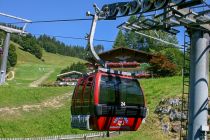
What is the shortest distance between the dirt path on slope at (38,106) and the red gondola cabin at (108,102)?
19121mm

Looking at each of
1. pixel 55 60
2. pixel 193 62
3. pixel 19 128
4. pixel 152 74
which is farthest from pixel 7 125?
pixel 55 60

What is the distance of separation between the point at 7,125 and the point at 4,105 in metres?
5.71

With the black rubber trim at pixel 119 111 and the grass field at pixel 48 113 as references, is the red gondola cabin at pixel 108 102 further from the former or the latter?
the grass field at pixel 48 113

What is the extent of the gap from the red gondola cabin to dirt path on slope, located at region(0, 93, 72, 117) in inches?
753

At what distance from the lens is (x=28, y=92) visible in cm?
4434

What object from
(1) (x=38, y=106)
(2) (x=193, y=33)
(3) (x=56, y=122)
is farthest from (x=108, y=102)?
(1) (x=38, y=106)

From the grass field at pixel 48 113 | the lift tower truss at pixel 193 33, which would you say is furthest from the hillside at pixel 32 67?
the lift tower truss at pixel 193 33

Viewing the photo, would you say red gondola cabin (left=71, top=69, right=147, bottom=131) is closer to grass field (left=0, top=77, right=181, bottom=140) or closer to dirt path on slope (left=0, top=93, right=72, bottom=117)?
grass field (left=0, top=77, right=181, bottom=140)

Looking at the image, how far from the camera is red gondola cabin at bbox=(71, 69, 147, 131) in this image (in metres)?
17.2

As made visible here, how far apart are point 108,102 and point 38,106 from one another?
23159 mm

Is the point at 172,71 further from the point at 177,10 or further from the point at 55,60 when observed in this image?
the point at 55,60

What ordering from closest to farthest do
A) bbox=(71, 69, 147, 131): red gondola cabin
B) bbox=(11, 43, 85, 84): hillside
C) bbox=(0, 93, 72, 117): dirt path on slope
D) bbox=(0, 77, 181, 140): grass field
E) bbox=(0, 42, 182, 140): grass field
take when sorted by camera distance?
bbox=(71, 69, 147, 131): red gondola cabin → bbox=(0, 77, 181, 140): grass field → bbox=(0, 42, 182, 140): grass field → bbox=(0, 93, 72, 117): dirt path on slope → bbox=(11, 43, 85, 84): hillside

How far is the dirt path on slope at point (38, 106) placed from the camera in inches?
1450

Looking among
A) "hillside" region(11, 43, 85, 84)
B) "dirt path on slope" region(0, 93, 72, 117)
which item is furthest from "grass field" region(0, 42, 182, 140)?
"hillside" region(11, 43, 85, 84)
